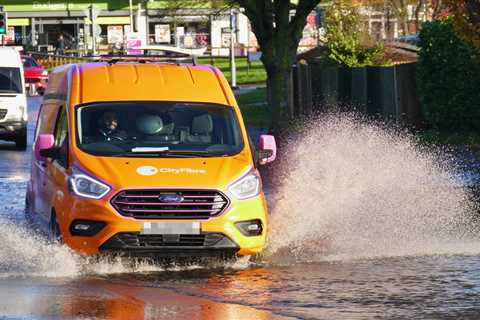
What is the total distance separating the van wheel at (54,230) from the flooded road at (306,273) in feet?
0.36

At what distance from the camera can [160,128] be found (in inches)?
501

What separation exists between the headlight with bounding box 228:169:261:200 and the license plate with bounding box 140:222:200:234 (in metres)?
0.48

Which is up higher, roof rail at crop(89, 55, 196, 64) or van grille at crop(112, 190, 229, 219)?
roof rail at crop(89, 55, 196, 64)

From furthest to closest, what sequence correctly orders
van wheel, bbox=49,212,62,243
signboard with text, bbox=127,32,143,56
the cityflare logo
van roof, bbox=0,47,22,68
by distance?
van roof, bbox=0,47,22,68, signboard with text, bbox=127,32,143,56, van wheel, bbox=49,212,62,243, the cityflare logo

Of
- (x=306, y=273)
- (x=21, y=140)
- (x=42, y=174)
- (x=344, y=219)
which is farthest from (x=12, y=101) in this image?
(x=306, y=273)

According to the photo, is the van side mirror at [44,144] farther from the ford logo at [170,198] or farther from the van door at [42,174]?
the ford logo at [170,198]

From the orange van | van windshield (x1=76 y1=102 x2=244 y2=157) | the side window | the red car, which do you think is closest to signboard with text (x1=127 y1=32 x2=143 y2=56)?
the side window

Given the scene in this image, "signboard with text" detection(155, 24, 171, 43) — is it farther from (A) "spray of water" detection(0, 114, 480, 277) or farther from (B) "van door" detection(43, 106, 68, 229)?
(B) "van door" detection(43, 106, 68, 229)

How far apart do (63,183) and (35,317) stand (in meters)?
2.83

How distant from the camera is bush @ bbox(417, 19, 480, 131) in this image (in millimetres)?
27688

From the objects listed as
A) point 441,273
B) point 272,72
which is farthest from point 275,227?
point 272,72

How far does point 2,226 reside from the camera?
46.5 feet

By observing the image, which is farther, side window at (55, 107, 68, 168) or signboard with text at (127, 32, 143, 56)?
signboard with text at (127, 32, 143, 56)

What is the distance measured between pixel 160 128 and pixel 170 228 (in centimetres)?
155
